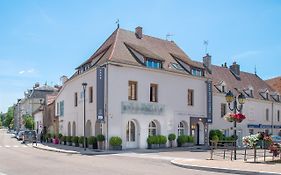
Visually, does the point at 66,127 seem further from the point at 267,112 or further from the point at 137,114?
the point at 267,112

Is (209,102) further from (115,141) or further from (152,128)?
(115,141)

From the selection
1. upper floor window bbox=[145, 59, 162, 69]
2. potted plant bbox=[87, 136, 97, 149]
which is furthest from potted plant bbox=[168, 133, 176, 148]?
potted plant bbox=[87, 136, 97, 149]

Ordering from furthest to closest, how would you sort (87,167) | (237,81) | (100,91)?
(237,81) → (100,91) → (87,167)

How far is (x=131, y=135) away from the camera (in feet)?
111

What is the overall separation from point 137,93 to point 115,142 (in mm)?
5298

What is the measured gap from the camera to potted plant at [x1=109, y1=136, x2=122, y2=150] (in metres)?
31.1

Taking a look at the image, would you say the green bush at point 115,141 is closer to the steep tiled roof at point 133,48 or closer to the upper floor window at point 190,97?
the steep tiled roof at point 133,48

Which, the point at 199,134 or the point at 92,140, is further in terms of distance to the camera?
the point at 199,134

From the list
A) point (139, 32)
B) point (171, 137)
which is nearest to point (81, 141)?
point (171, 137)

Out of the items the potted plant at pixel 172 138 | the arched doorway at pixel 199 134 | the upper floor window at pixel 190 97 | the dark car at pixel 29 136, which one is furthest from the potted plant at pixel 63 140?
the arched doorway at pixel 199 134

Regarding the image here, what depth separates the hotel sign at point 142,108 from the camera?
32812 mm

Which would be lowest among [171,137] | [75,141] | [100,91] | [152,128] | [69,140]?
[69,140]

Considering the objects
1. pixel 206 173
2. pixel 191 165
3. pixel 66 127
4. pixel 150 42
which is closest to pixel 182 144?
pixel 150 42

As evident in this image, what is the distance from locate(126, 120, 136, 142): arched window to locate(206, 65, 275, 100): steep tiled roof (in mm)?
14621
